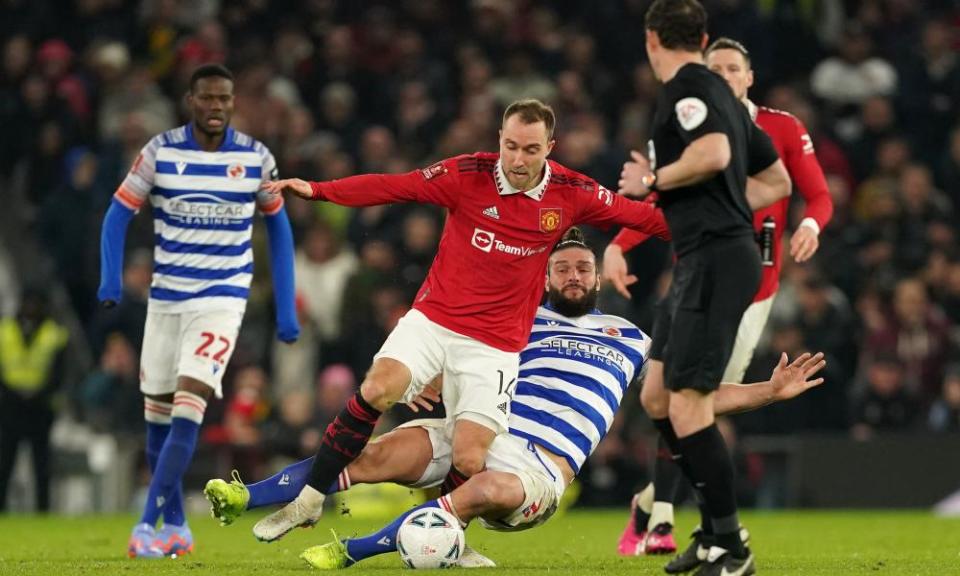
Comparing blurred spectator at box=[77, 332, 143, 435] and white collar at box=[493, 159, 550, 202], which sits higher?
white collar at box=[493, 159, 550, 202]

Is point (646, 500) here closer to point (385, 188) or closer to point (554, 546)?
point (554, 546)

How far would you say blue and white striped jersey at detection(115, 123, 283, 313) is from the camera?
9758 mm

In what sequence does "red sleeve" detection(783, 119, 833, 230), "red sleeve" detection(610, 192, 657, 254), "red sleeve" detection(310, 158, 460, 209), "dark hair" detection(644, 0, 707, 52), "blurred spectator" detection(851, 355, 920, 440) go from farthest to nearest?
1. "blurred spectator" detection(851, 355, 920, 440)
2. "red sleeve" detection(783, 119, 833, 230)
3. "red sleeve" detection(610, 192, 657, 254)
4. "red sleeve" detection(310, 158, 460, 209)
5. "dark hair" detection(644, 0, 707, 52)

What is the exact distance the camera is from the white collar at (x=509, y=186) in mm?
8430

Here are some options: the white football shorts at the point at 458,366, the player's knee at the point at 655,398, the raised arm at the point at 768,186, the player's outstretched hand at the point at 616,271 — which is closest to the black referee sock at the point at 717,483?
the player's knee at the point at 655,398

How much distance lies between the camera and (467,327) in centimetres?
835

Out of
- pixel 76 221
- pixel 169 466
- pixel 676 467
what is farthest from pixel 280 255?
pixel 76 221

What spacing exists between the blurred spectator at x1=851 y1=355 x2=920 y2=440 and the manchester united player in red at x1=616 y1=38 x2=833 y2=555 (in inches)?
237

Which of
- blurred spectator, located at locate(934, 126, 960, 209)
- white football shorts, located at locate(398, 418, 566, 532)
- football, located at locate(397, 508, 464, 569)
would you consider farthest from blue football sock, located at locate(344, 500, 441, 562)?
blurred spectator, located at locate(934, 126, 960, 209)

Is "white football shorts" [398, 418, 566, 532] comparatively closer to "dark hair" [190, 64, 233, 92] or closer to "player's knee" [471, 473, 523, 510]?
"player's knee" [471, 473, 523, 510]

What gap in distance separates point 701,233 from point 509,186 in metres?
1.64

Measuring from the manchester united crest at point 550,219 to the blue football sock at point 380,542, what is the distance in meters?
1.50

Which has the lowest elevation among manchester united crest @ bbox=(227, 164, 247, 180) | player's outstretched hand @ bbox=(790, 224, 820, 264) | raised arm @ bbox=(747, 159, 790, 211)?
player's outstretched hand @ bbox=(790, 224, 820, 264)

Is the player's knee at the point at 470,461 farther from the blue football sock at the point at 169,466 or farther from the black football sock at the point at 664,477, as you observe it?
the blue football sock at the point at 169,466
